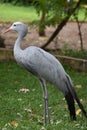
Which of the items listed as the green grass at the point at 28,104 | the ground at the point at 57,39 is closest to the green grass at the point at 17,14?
the ground at the point at 57,39

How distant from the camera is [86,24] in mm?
22672

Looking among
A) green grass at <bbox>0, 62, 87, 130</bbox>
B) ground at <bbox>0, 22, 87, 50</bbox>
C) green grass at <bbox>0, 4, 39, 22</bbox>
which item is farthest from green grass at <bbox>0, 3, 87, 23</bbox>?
green grass at <bbox>0, 62, 87, 130</bbox>

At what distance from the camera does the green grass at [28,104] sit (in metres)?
7.67

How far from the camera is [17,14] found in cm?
2786

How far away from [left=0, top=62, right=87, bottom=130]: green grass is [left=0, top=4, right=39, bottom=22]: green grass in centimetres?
1174

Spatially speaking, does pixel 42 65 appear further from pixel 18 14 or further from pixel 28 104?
pixel 18 14

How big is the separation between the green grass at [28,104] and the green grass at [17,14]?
1174 cm

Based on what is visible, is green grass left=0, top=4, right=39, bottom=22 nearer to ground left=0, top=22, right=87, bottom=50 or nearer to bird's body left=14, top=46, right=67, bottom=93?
ground left=0, top=22, right=87, bottom=50

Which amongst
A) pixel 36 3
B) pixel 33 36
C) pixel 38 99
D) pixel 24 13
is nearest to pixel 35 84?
pixel 38 99

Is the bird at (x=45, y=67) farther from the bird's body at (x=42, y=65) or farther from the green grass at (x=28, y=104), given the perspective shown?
the green grass at (x=28, y=104)

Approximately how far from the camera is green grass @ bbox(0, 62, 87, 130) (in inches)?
302

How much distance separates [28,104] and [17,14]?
726 inches

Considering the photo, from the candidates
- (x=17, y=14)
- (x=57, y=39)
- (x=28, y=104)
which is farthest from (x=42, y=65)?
(x=17, y=14)

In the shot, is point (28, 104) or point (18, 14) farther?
point (18, 14)
